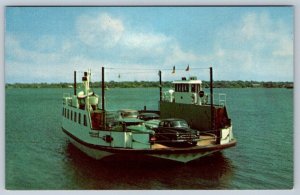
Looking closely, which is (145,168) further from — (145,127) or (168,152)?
(145,127)

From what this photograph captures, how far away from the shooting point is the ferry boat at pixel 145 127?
19.1 m

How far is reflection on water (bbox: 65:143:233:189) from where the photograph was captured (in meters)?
18.6

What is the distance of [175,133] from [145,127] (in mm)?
2099

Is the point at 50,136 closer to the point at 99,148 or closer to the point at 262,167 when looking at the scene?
the point at 99,148

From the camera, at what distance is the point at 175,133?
19.5 m

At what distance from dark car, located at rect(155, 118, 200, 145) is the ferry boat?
0.18 m

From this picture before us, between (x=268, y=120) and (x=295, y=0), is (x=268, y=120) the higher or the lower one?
the lower one

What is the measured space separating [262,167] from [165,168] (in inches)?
209

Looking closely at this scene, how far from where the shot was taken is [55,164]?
896 inches

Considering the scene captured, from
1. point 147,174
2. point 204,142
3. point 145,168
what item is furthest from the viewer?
point 204,142

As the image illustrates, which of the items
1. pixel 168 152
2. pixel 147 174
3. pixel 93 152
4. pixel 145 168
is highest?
pixel 168 152

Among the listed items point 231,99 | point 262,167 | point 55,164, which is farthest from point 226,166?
point 231,99

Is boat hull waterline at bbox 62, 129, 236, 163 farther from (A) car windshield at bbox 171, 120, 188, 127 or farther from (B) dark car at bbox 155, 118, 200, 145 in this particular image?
(A) car windshield at bbox 171, 120, 188, 127

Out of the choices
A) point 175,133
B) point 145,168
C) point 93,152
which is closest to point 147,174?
point 145,168
